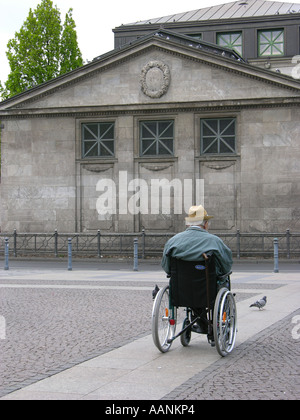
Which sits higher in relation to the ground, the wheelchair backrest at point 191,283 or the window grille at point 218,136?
the window grille at point 218,136

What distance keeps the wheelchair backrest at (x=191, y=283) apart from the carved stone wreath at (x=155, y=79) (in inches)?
1023

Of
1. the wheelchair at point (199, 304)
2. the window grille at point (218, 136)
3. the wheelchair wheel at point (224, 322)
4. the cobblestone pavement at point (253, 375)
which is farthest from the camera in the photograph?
the window grille at point (218, 136)

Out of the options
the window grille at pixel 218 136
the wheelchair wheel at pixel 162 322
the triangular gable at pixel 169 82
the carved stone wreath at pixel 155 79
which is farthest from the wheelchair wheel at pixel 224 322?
the carved stone wreath at pixel 155 79

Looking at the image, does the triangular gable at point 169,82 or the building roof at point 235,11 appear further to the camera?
the building roof at point 235,11

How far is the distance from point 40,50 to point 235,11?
13.7 metres

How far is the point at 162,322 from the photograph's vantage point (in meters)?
8.59

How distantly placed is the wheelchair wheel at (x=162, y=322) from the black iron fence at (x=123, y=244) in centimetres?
2142

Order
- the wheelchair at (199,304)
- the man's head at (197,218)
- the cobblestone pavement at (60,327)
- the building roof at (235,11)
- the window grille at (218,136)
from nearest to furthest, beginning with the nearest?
the cobblestone pavement at (60,327) → the wheelchair at (199,304) → the man's head at (197,218) → the window grille at (218,136) → the building roof at (235,11)

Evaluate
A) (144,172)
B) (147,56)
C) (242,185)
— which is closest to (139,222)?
(144,172)

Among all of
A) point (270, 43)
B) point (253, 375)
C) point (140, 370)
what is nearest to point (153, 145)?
point (270, 43)

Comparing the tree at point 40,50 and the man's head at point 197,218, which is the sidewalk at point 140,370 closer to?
the man's head at point 197,218

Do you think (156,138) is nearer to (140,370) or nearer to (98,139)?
(98,139)

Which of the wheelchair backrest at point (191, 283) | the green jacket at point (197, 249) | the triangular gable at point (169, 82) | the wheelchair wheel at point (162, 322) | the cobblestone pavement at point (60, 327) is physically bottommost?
the cobblestone pavement at point (60, 327)

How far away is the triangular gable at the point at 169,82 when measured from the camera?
32625 mm
